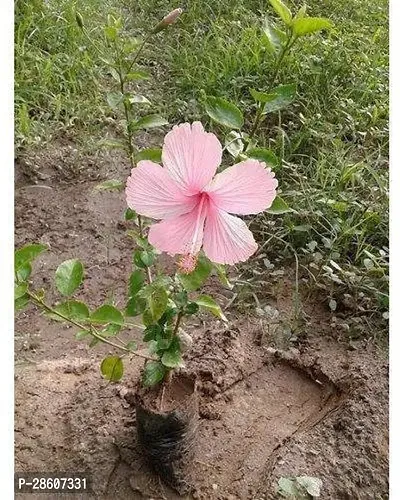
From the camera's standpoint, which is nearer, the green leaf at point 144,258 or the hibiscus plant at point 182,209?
the hibiscus plant at point 182,209

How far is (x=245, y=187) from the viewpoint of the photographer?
65 centimetres

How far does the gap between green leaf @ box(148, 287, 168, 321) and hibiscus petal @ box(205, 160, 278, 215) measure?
0.50 feet

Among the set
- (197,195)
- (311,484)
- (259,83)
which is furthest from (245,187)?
(259,83)

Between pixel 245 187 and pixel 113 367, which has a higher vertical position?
pixel 245 187

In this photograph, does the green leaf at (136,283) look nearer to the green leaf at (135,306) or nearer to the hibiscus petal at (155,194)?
the green leaf at (135,306)

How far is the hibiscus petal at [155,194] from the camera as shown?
0.66 meters

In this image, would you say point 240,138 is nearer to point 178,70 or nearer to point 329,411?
point 329,411

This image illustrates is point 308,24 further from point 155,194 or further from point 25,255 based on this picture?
point 25,255

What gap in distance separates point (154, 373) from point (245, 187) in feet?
1.02

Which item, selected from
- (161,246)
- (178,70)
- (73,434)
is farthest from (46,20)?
(161,246)

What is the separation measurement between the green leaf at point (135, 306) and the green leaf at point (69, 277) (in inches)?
2.8

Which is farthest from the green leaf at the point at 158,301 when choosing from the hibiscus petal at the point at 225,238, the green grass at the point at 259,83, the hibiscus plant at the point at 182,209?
the green grass at the point at 259,83

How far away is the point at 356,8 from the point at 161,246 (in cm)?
93

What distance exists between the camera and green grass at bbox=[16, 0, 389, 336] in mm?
1346
